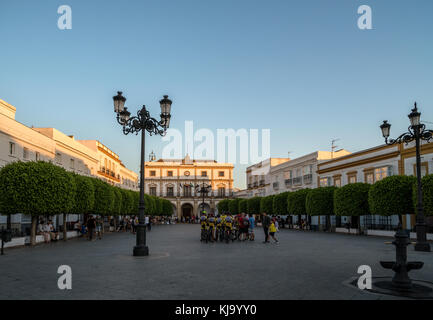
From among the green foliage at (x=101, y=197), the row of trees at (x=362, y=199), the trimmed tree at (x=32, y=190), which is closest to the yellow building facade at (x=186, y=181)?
the row of trees at (x=362, y=199)

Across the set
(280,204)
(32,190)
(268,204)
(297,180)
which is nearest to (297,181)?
(297,180)

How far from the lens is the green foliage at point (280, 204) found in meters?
41.8

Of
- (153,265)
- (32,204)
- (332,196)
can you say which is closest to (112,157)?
(332,196)

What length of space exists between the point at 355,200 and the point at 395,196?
5.00 metres

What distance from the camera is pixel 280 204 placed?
42125 millimetres

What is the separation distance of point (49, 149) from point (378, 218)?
28.6 m

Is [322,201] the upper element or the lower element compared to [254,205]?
upper

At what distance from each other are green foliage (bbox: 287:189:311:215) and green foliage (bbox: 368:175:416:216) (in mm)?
12243

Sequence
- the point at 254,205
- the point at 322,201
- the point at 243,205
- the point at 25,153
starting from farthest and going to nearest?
the point at 243,205 < the point at 254,205 < the point at 322,201 < the point at 25,153

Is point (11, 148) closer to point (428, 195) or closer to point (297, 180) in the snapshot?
point (428, 195)

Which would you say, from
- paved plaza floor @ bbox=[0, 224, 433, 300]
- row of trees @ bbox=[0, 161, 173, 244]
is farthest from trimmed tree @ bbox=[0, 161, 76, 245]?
paved plaza floor @ bbox=[0, 224, 433, 300]

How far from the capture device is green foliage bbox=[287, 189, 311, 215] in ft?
122

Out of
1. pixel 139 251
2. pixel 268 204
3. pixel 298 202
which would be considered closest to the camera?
pixel 139 251

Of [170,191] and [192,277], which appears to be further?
[170,191]
